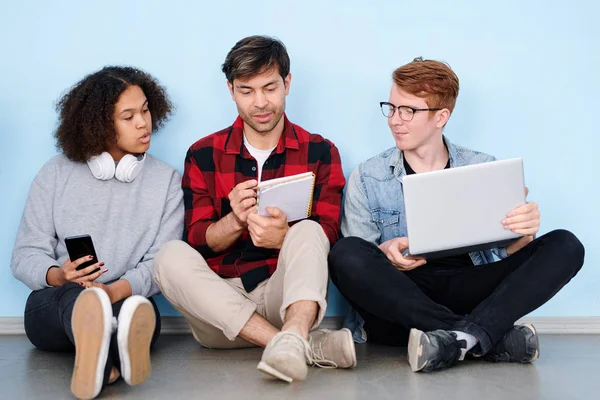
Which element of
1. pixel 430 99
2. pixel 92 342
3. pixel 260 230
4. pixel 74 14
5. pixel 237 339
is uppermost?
pixel 74 14

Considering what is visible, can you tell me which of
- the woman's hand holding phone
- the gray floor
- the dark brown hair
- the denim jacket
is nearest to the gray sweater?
the woman's hand holding phone

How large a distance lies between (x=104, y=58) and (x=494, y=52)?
1.56m

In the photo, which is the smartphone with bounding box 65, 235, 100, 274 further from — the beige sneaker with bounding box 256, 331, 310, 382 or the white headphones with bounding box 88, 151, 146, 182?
the beige sneaker with bounding box 256, 331, 310, 382

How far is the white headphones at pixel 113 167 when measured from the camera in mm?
2795

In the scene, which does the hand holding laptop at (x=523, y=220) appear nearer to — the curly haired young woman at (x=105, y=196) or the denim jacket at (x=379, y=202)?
the denim jacket at (x=379, y=202)

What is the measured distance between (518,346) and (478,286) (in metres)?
0.28

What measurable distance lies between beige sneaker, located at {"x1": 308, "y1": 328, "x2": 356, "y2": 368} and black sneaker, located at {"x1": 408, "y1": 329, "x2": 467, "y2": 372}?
18cm

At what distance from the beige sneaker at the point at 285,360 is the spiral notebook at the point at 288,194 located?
50 cm

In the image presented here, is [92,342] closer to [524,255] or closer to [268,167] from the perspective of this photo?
[268,167]

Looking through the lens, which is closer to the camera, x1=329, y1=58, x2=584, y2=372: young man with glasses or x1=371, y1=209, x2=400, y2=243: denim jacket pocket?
x1=329, y1=58, x2=584, y2=372: young man with glasses

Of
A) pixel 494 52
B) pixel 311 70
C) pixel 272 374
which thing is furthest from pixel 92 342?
pixel 494 52

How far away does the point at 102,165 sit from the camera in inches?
110

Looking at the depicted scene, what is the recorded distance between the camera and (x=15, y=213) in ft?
10.2

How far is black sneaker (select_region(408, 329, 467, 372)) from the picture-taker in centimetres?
218
